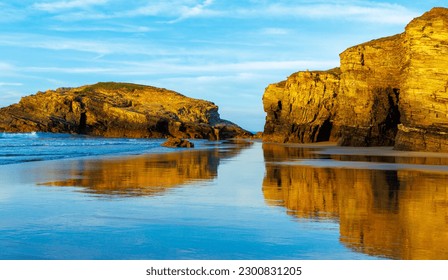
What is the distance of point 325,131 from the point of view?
2844 inches

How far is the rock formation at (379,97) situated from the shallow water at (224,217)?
2078 cm

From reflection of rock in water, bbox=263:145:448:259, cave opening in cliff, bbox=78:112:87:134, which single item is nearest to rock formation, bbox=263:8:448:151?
reflection of rock in water, bbox=263:145:448:259

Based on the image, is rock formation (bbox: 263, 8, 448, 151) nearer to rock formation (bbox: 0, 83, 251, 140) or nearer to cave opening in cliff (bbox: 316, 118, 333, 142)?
cave opening in cliff (bbox: 316, 118, 333, 142)

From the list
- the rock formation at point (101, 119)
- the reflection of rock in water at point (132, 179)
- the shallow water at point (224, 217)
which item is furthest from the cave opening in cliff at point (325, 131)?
the shallow water at point (224, 217)

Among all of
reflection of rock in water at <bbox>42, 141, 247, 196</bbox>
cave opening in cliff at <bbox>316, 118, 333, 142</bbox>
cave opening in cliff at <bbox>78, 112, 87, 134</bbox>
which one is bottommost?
reflection of rock in water at <bbox>42, 141, 247, 196</bbox>

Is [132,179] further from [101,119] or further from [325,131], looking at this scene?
[101,119]

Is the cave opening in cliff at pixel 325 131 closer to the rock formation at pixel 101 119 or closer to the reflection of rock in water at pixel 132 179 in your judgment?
the rock formation at pixel 101 119

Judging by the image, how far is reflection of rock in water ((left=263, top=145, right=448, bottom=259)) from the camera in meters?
8.66

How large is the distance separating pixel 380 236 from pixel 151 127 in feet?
354

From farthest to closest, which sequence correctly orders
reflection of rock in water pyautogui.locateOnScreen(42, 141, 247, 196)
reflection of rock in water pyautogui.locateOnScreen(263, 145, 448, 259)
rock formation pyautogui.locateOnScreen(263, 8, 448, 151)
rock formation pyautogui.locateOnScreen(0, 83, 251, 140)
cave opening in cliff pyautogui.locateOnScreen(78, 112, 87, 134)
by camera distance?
1. cave opening in cliff pyautogui.locateOnScreen(78, 112, 87, 134)
2. rock formation pyautogui.locateOnScreen(0, 83, 251, 140)
3. rock formation pyautogui.locateOnScreen(263, 8, 448, 151)
4. reflection of rock in water pyautogui.locateOnScreen(42, 141, 247, 196)
5. reflection of rock in water pyautogui.locateOnScreen(263, 145, 448, 259)

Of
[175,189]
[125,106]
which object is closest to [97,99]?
[125,106]

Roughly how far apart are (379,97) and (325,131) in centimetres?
2167

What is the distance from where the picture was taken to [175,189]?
16.2 meters

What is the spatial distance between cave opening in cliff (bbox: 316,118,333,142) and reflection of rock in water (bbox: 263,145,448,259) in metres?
50.1
